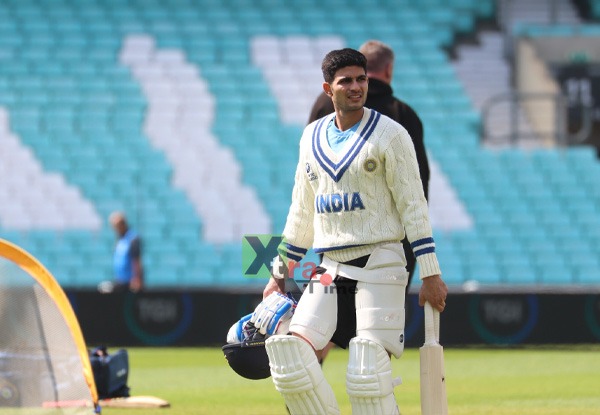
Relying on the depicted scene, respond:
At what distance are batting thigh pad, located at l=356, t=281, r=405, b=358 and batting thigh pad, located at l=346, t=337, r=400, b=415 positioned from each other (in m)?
0.06

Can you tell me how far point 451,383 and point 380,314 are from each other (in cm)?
532

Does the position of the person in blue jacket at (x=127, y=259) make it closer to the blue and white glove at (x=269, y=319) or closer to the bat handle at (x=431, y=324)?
the blue and white glove at (x=269, y=319)

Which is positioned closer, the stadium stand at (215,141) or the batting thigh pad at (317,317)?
the batting thigh pad at (317,317)

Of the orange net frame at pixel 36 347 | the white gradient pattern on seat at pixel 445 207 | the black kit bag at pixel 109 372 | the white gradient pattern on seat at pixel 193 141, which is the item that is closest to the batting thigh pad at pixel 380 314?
the orange net frame at pixel 36 347

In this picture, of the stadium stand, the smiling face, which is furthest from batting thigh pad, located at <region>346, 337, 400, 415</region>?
the stadium stand

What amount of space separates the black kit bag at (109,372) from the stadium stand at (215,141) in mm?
9117

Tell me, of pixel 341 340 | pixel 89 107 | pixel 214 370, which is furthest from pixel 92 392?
pixel 89 107

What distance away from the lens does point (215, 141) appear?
2169cm

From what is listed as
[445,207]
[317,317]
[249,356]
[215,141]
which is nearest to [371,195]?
[317,317]

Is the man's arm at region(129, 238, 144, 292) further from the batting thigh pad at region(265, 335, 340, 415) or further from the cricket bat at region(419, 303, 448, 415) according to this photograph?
the cricket bat at region(419, 303, 448, 415)

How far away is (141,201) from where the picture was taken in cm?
2041

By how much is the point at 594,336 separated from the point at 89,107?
1054 centimetres

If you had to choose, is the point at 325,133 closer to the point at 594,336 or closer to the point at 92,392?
the point at 92,392

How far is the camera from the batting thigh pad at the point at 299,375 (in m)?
5.72
